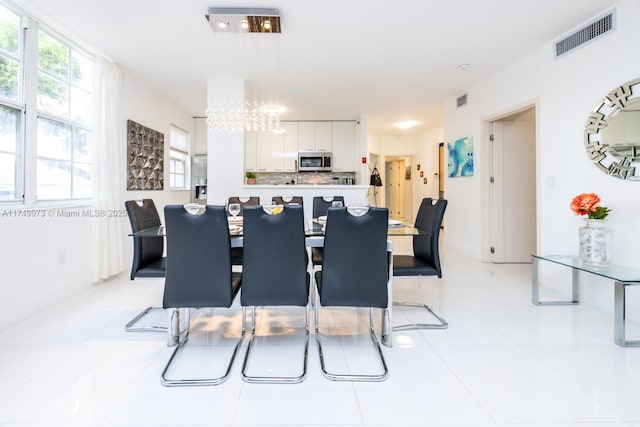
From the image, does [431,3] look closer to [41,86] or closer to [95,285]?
[41,86]

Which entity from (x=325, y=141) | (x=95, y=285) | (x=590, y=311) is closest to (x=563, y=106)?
(x=590, y=311)

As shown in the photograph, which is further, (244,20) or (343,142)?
(343,142)

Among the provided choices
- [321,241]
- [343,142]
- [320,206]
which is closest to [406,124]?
[343,142]

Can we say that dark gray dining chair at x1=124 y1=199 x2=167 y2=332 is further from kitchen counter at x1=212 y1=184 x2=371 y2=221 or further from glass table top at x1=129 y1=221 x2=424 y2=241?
kitchen counter at x1=212 y1=184 x2=371 y2=221

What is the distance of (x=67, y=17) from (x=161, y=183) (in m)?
2.57

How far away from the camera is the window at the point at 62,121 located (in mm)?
2955

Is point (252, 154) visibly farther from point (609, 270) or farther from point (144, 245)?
point (609, 270)

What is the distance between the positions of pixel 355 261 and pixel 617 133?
258 cm

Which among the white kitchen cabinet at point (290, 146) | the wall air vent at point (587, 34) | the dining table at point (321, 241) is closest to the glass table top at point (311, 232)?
the dining table at point (321, 241)

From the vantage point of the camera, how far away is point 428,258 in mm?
2486

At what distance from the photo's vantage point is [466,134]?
4.97 m

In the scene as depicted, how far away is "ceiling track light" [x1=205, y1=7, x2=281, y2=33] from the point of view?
2.79 meters

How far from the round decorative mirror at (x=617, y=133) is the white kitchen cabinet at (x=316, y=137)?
4.78 m

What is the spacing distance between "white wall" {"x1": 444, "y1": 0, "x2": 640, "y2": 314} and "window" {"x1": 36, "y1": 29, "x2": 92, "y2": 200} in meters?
4.85
